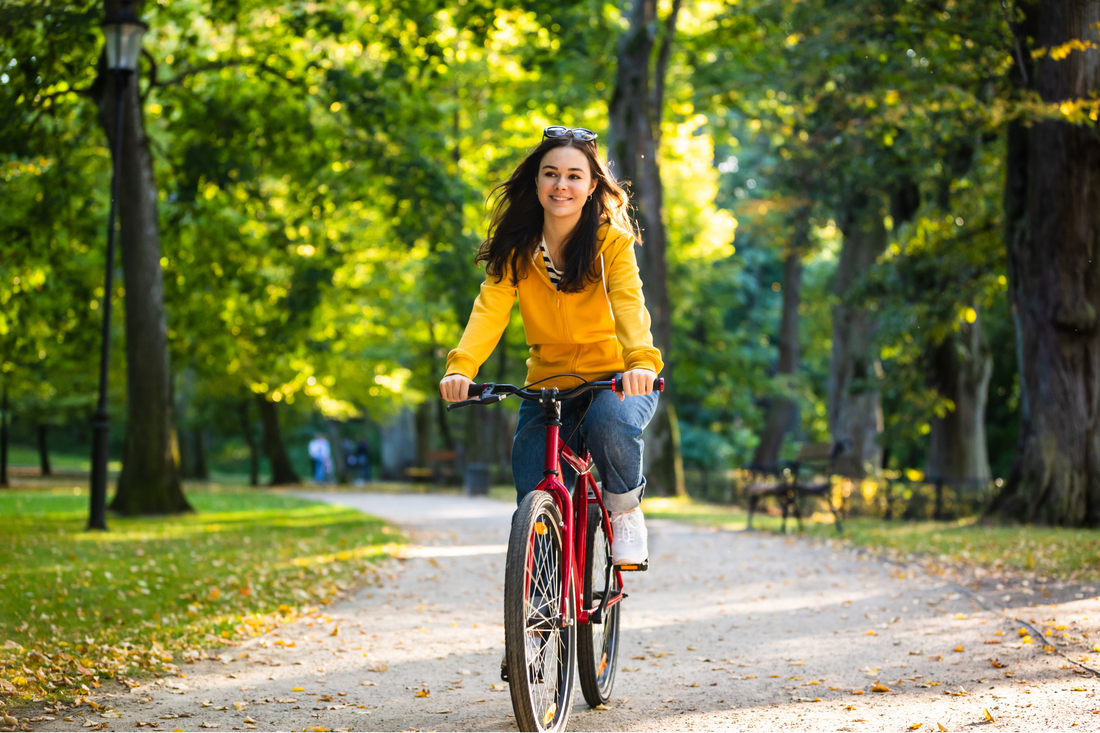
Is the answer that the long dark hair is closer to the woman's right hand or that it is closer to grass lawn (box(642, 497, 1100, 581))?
the woman's right hand

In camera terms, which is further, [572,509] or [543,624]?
[572,509]

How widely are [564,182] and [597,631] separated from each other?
193 centimetres

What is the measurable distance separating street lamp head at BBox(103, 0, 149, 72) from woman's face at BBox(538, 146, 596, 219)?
9.65 meters

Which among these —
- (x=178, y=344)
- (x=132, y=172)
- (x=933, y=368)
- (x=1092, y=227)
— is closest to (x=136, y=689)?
(x=132, y=172)

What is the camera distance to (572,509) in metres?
4.07

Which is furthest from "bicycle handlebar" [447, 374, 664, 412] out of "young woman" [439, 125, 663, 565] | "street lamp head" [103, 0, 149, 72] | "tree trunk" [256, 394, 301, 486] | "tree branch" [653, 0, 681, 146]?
"tree trunk" [256, 394, 301, 486]

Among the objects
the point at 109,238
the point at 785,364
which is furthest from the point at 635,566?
the point at 785,364

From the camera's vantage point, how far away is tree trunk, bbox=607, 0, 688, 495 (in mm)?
18375

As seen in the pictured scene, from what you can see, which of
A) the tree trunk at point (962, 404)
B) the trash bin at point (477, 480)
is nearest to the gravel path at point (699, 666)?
the tree trunk at point (962, 404)

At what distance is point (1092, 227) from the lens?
12.3 meters

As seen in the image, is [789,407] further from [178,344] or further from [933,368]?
[178,344]

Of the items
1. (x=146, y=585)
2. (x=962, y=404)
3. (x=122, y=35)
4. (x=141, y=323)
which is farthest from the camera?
(x=962, y=404)

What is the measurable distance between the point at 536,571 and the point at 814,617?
386 cm

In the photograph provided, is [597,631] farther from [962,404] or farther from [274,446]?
[274,446]
